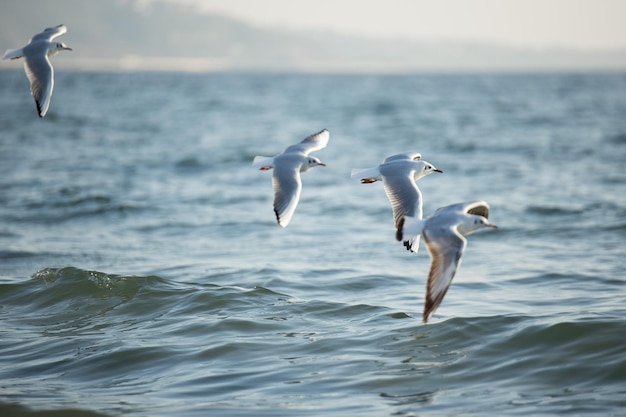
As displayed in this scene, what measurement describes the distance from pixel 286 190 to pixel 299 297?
5.06 feet

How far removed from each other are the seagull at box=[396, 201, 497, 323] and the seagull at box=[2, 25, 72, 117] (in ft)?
11.0

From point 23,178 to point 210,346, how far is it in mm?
11231

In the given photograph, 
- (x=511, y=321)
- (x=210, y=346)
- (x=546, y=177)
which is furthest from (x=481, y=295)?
(x=546, y=177)

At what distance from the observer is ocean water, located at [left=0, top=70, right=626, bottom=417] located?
19.6 feet

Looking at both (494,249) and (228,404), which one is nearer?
(228,404)

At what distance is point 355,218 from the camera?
12.9m

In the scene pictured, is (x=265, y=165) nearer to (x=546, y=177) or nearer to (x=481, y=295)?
(x=481, y=295)

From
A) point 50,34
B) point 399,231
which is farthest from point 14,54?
point 399,231

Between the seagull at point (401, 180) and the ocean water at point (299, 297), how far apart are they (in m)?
0.95

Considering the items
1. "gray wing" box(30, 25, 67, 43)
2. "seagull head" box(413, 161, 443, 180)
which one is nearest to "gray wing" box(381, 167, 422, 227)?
"seagull head" box(413, 161, 443, 180)

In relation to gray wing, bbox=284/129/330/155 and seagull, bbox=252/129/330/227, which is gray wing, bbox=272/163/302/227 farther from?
gray wing, bbox=284/129/330/155

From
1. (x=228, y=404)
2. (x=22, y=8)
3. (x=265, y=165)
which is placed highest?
(x=22, y=8)

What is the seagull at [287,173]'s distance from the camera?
6934 mm

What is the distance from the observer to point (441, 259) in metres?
6.10
